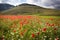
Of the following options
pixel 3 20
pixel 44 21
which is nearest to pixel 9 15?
pixel 3 20

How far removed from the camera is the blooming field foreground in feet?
8.93

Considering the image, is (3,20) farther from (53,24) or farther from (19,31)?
(53,24)

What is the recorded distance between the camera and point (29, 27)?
2900mm

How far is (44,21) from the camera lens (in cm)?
288

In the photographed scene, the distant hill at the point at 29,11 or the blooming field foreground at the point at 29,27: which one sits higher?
the distant hill at the point at 29,11

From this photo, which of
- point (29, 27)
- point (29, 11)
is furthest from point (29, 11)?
point (29, 27)

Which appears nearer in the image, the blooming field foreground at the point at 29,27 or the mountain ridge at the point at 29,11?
the blooming field foreground at the point at 29,27

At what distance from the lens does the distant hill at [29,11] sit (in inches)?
114

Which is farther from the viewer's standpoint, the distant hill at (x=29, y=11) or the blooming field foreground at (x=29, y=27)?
the distant hill at (x=29, y=11)

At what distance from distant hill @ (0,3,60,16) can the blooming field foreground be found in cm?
6

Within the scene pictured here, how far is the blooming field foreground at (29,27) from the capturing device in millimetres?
2723

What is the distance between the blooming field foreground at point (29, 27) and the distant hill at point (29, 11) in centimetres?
6

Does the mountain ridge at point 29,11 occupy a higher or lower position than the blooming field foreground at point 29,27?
higher

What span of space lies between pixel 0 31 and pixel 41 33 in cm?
72
